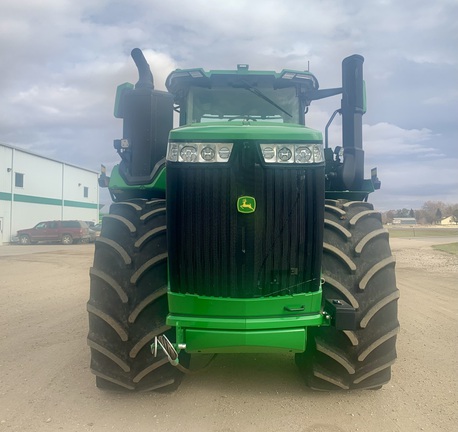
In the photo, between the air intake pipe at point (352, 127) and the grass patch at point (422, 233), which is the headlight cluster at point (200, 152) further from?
the grass patch at point (422, 233)

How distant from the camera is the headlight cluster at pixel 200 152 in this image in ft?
9.17

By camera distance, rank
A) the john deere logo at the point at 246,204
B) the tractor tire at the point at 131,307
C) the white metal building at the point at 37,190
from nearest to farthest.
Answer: the john deere logo at the point at 246,204 → the tractor tire at the point at 131,307 → the white metal building at the point at 37,190

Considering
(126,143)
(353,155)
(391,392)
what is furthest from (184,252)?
(391,392)

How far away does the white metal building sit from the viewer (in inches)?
1182

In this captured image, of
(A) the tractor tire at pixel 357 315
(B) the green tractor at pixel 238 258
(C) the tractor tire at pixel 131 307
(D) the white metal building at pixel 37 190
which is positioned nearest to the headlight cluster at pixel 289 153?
(B) the green tractor at pixel 238 258

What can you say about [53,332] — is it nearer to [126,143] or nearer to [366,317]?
[126,143]

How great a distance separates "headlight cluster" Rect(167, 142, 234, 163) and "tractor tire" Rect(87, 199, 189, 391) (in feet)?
2.23

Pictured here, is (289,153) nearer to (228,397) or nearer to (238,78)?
(238,78)

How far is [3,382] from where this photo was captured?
377 centimetres

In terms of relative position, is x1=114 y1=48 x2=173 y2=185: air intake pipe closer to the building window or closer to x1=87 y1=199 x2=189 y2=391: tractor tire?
x1=87 y1=199 x2=189 y2=391: tractor tire

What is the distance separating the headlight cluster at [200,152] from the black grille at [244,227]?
0.16ft

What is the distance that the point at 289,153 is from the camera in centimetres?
281

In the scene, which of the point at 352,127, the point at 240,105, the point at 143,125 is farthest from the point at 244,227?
the point at 240,105

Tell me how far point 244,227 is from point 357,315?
1137mm
